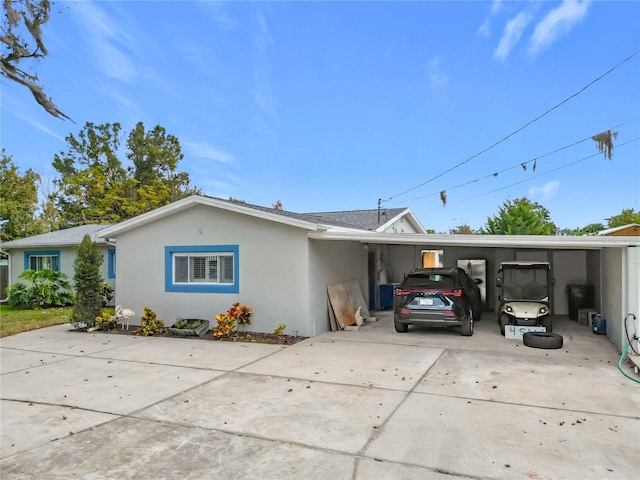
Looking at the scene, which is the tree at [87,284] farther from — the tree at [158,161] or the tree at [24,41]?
the tree at [158,161]

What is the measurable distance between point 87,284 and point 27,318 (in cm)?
390

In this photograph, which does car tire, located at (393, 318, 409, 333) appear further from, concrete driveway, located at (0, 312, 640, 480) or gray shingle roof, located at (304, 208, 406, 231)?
gray shingle roof, located at (304, 208, 406, 231)

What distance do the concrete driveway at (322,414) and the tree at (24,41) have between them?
8.14 metres

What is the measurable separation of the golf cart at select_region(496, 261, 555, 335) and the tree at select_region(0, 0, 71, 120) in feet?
42.0

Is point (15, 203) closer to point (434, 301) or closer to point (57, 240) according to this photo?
point (57, 240)

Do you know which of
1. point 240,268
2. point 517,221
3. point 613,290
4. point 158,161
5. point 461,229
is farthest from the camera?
point 461,229

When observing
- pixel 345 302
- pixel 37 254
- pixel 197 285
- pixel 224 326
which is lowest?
pixel 224 326

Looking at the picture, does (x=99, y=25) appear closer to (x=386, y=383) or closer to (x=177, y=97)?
(x=177, y=97)

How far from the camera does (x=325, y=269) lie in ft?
33.8

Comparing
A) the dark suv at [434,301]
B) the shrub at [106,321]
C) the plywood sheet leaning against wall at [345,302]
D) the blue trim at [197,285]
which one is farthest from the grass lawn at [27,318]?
the dark suv at [434,301]

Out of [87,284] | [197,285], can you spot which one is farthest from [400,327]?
[87,284]

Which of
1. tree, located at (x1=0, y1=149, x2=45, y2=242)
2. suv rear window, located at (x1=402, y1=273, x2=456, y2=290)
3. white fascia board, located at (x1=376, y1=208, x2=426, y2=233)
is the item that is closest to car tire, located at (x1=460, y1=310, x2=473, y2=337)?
suv rear window, located at (x1=402, y1=273, x2=456, y2=290)

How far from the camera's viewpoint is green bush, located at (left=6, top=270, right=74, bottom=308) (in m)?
14.8

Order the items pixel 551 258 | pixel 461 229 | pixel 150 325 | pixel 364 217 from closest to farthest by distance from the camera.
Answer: pixel 150 325, pixel 551 258, pixel 364 217, pixel 461 229
